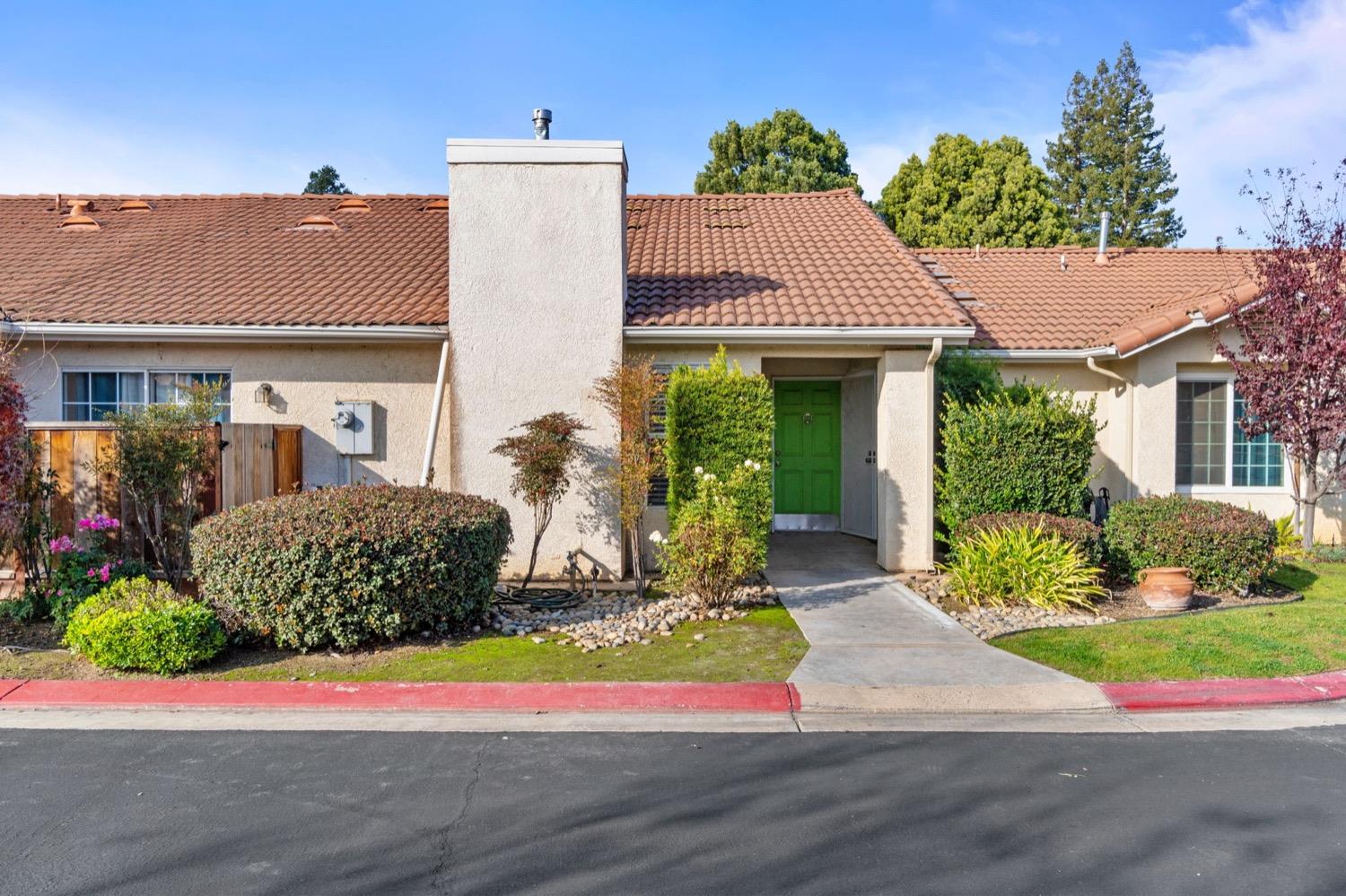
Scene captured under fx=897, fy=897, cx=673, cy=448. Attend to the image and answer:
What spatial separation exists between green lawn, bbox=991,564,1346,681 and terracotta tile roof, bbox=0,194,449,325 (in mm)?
7657

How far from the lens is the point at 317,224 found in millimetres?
14781

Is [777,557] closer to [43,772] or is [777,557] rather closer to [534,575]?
[534,575]

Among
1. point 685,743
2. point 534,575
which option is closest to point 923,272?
point 534,575

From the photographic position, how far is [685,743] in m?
5.76

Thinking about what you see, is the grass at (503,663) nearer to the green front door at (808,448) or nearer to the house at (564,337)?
the house at (564,337)

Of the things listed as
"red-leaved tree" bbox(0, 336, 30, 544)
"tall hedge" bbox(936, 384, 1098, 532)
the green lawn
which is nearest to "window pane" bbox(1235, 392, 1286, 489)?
"tall hedge" bbox(936, 384, 1098, 532)

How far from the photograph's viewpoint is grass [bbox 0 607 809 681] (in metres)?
6.95

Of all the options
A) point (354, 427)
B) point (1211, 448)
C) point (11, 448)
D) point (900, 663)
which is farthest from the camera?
point (1211, 448)

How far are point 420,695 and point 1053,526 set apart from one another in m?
6.80

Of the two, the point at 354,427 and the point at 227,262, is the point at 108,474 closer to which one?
the point at 354,427

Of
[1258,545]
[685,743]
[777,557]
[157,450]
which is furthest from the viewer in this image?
[777,557]

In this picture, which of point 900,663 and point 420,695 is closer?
point 420,695

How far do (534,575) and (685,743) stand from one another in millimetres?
5064

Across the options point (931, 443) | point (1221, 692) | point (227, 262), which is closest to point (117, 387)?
point (227, 262)
